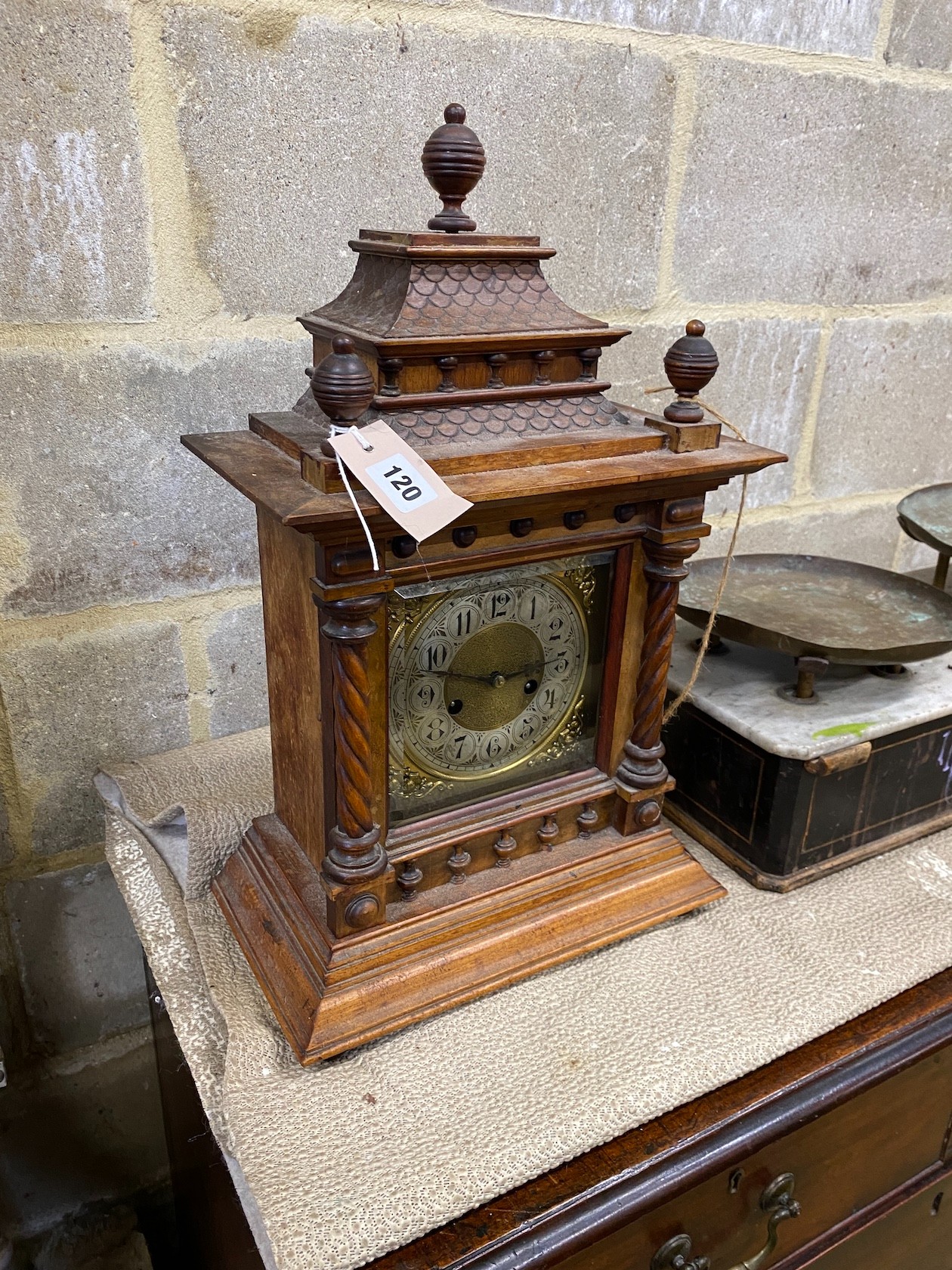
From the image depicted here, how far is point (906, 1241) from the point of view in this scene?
102 cm

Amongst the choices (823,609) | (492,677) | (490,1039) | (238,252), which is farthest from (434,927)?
(238,252)

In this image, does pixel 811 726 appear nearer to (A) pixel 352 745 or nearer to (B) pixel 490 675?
(B) pixel 490 675

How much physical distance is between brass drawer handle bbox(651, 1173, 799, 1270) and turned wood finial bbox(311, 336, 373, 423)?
70cm

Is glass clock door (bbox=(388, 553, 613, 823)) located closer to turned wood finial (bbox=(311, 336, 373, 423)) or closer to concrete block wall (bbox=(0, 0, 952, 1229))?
turned wood finial (bbox=(311, 336, 373, 423))

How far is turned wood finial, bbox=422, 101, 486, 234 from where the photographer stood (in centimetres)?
73

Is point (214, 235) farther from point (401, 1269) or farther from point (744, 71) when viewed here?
point (401, 1269)

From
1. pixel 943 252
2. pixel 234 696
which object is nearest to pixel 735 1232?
pixel 234 696

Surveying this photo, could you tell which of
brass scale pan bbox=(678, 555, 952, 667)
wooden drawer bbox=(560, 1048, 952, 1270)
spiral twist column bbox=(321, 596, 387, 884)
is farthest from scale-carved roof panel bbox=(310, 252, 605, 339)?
wooden drawer bbox=(560, 1048, 952, 1270)

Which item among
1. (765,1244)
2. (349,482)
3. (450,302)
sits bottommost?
(765,1244)

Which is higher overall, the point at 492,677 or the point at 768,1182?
the point at 492,677

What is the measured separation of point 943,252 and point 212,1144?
5.27 ft

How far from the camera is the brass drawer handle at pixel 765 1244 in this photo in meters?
0.78

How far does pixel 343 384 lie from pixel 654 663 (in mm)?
403

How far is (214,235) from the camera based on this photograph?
1.01 meters
